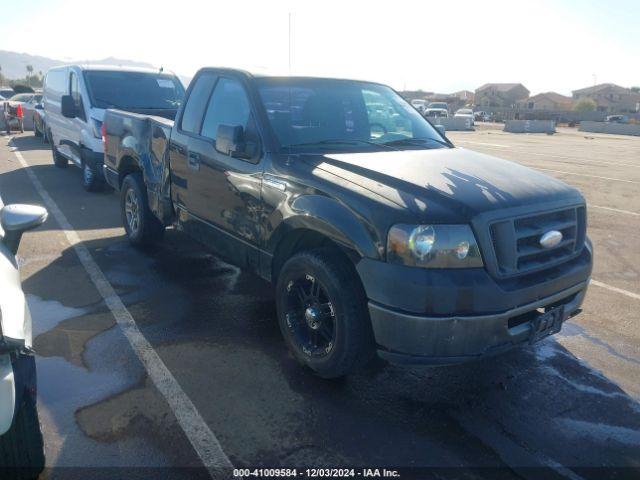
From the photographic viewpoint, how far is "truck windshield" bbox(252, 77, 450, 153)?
4.04 meters

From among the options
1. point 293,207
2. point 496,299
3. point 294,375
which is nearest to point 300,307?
point 294,375

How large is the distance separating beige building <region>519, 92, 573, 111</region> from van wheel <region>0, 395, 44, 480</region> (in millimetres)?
107867

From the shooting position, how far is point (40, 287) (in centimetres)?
508

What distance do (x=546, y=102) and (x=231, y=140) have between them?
113474 millimetres

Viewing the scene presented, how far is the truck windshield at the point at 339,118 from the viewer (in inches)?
159

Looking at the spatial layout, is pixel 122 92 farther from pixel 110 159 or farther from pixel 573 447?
pixel 573 447

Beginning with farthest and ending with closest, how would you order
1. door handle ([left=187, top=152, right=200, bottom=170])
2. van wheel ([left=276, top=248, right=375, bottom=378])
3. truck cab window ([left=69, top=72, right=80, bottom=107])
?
truck cab window ([left=69, top=72, right=80, bottom=107])
door handle ([left=187, top=152, right=200, bottom=170])
van wheel ([left=276, top=248, right=375, bottom=378])

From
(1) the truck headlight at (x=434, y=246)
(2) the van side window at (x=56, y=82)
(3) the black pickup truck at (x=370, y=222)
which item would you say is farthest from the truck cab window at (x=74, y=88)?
(1) the truck headlight at (x=434, y=246)

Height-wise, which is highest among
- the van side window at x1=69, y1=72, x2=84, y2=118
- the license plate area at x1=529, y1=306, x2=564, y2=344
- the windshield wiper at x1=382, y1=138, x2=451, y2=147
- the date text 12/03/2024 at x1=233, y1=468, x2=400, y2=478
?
the van side window at x1=69, y1=72, x2=84, y2=118

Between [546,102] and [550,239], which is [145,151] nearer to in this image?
[550,239]

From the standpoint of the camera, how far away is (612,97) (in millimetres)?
106250

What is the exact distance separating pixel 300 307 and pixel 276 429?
92 centimetres

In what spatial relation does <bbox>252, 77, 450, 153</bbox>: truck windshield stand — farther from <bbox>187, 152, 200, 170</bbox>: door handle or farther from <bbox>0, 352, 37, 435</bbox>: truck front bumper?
<bbox>0, 352, 37, 435</bbox>: truck front bumper

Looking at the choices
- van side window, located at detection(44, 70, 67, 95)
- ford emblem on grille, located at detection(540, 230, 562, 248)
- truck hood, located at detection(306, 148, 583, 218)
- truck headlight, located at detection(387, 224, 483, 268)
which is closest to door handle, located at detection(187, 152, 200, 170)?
truck hood, located at detection(306, 148, 583, 218)
